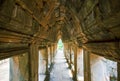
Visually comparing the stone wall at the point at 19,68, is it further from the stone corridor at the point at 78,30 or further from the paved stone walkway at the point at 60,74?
the paved stone walkway at the point at 60,74

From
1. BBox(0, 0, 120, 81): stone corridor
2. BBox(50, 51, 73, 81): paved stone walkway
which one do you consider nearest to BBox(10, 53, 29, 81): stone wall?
BBox(0, 0, 120, 81): stone corridor

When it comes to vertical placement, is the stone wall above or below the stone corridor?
below

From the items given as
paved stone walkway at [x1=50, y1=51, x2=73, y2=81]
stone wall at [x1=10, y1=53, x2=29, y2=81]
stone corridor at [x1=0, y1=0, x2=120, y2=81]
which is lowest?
paved stone walkway at [x1=50, y1=51, x2=73, y2=81]

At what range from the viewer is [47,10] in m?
3.74

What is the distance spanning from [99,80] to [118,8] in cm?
289

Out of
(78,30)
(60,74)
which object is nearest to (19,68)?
(78,30)

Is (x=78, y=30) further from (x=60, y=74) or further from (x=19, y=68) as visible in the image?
(x=60, y=74)

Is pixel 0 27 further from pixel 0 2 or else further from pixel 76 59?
pixel 76 59

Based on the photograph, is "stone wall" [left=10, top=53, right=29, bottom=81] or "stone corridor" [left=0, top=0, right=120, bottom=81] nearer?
"stone corridor" [left=0, top=0, right=120, bottom=81]

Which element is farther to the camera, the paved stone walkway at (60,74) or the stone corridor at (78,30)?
the paved stone walkway at (60,74)

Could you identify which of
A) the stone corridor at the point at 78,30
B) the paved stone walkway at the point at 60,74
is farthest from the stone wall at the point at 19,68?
the paved stone walkway at the point at 60,74

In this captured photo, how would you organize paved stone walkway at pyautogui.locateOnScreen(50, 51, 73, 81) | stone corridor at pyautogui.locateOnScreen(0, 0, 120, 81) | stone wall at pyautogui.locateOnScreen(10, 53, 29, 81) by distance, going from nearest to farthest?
stone corridor at pyautogui.locateOnScreen(0, 0, 120, 81) → stone wall at pyautogui.locateOnScreen(10, 53, 29, 81) → paved stone walkway at pyautogui.locateOnScreen(50, 51, 73, 81)

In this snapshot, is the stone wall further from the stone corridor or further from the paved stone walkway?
the paved stone walkway

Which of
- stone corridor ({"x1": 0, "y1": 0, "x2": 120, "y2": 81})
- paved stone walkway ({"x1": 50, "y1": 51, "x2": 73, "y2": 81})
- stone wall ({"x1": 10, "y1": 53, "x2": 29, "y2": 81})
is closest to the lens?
stone corridor ({"x1": 0, "y1": 0, "x2": 120, "y2": 81})
